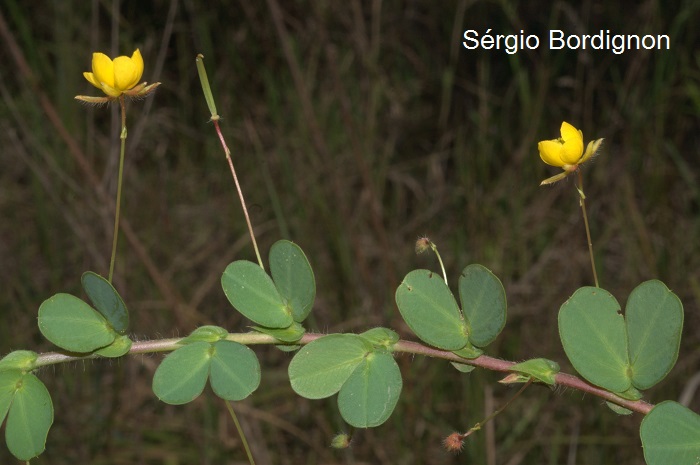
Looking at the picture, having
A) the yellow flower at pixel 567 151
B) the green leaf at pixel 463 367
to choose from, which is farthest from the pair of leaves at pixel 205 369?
the yellow flower at pixel 567 151

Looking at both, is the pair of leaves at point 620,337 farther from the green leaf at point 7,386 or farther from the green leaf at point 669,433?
the green leaf at point 7,386

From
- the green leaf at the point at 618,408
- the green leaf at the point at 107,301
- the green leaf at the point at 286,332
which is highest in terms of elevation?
the green leaf at the point at 107,301

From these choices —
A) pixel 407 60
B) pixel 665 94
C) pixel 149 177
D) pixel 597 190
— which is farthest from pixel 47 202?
pixel 665 94

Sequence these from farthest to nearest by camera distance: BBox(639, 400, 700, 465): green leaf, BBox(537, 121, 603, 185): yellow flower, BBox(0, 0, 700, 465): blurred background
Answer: BBox(0, 0, 700, 465): blurred background → BBox(537, 121, 603, 185): yellow flower → BBox(639, 400, 700, 465): green leaf

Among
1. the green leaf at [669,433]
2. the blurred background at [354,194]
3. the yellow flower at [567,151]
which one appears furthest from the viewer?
the blurred background at [354,194]

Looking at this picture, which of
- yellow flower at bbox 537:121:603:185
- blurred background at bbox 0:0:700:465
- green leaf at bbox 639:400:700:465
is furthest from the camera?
blurred background at bbox 0:0:700:465

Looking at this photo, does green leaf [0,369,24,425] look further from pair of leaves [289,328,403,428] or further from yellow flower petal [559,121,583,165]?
yellow flower petal [559,121,583,165]

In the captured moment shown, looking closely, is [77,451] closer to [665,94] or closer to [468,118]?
[468,118]

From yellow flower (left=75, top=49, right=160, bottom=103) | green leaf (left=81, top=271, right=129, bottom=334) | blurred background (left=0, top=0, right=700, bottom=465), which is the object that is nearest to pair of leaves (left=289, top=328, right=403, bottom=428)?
green leaf (left=81, top=271, right=129, bottom=334)
